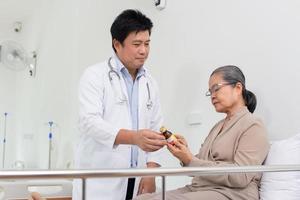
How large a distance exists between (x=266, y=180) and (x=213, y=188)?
8.8 inches

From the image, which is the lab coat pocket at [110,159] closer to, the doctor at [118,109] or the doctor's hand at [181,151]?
the doctor at [118,109]

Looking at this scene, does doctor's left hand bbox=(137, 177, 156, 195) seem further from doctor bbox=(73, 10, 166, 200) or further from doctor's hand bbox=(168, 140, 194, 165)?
doctor's hand bbox=(168, 140, 194, 165)

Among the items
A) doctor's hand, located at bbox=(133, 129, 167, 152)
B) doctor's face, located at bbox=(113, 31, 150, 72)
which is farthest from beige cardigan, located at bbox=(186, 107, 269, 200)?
doctor's face, located at bbox=(113, 31, 150, 72)

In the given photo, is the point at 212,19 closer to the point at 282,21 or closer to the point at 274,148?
the point at 282,21

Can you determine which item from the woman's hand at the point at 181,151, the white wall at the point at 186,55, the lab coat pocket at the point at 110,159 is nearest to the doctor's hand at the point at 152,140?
the woman's hand at the point at 181,151

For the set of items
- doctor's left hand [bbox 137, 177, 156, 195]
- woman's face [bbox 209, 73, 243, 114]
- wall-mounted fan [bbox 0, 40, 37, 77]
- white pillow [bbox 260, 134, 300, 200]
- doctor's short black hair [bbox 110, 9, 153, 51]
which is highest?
wall-mounted fan [bbox 0, 40, 37, 77]

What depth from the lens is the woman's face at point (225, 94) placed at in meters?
1.69

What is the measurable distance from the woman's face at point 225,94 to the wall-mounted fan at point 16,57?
4050mm

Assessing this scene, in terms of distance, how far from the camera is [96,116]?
1.75m

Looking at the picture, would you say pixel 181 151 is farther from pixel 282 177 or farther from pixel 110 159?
pixel 110 159

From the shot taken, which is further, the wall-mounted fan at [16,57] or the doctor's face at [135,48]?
the wall-mounted fan at [16,57]

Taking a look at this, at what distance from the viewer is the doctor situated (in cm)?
180

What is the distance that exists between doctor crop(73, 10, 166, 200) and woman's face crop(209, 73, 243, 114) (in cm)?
36

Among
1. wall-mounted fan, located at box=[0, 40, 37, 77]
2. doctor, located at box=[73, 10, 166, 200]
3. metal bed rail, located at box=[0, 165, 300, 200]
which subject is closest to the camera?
metal bed rail, located at box=[0, 165, 300, 200]
